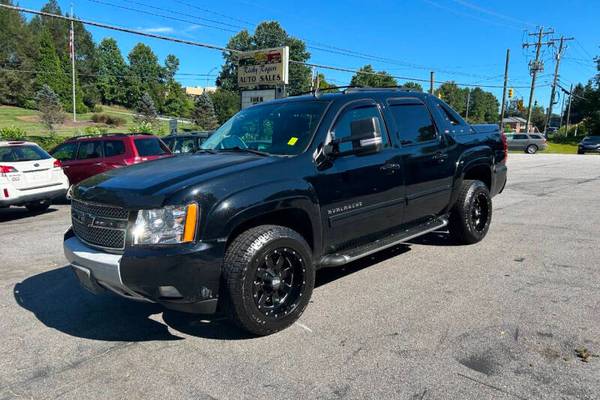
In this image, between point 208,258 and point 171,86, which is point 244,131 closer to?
point 208,258

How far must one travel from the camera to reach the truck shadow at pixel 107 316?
12.0 ft

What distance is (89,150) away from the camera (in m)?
11.4

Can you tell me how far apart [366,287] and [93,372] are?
2.56m

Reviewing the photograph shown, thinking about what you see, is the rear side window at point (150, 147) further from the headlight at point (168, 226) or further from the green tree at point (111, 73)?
the green tree at point (111, 73)

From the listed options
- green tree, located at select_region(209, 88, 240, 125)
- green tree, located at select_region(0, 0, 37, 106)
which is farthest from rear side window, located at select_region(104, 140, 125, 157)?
green tree, located at select_region(0, 0, 37, 106)

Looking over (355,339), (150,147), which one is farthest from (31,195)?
(355,339)

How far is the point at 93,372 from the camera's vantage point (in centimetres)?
308

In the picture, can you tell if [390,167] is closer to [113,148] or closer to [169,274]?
[169,274]

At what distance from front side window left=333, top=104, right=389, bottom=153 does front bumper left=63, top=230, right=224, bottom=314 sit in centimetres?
158

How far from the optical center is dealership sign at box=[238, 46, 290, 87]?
88.2ft

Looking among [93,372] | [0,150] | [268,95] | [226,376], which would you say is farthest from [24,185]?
[268,95]

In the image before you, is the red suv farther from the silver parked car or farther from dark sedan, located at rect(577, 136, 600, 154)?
dark sedan, located at rect(577, 136, 600, 154)

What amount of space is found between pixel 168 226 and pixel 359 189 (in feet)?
6.05

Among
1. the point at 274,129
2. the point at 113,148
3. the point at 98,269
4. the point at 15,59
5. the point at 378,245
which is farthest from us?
the point at 15,59
